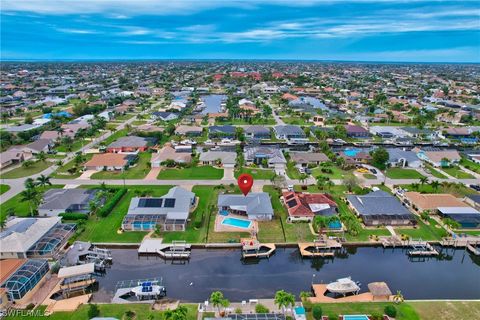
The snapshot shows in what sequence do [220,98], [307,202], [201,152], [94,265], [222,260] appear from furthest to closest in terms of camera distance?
[220,98] < [201,152] < [307,202] < [222,260] < [94,265]

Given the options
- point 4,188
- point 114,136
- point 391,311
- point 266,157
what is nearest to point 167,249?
point 391,311

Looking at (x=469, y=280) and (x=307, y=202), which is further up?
(x=307, y=202)

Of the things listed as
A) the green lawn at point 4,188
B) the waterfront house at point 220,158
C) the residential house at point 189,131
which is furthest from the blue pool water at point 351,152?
the green lawn at point 4,188

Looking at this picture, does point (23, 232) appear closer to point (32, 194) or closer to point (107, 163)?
point (32, 194)

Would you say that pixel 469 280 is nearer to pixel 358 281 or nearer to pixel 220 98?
pixel 358 281

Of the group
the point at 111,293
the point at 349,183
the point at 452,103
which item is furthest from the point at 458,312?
the point at 452,103

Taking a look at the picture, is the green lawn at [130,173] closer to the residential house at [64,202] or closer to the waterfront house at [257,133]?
the residential house at [64,202]
